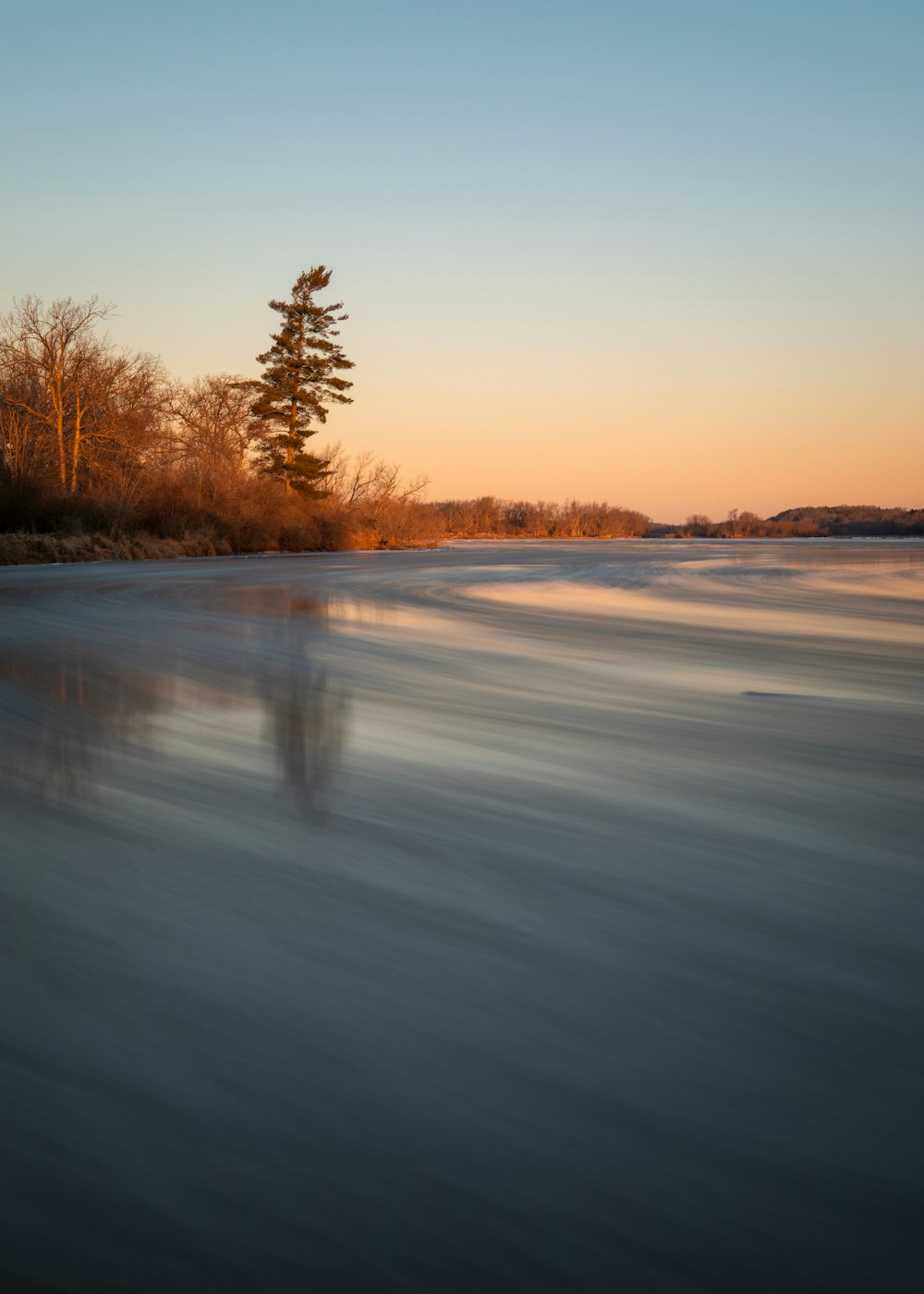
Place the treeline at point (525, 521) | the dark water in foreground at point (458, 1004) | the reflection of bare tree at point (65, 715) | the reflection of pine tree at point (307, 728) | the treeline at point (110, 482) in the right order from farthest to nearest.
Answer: the treeline at point (525, 521), the treeline at point (110, 482), the reflection of bare tree at point (65, 715), the reflection of pine tree at point (307, 728), the dark water in foreground at point (458, 1004)

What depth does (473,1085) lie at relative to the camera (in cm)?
214

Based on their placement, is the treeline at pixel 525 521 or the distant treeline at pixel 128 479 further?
the treeline at pixel 525 521

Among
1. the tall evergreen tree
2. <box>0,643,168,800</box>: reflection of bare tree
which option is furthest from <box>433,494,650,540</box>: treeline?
<box>0,643,168,800</box>: reflection of bare tree

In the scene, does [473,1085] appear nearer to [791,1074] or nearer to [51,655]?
[791,1074]

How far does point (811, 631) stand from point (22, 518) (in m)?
28.4

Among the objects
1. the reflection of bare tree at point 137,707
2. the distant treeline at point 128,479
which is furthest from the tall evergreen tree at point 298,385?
the reflection of bare tree at point 137,707

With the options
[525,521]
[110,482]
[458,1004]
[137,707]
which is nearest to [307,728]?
[137,707]

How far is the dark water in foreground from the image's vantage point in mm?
1688

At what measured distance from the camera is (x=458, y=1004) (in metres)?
2.53

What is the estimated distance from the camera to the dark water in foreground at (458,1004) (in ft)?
5.54

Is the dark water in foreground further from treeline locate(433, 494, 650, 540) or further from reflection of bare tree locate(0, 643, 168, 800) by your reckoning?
treeline locate(433, 494, 650, 540)

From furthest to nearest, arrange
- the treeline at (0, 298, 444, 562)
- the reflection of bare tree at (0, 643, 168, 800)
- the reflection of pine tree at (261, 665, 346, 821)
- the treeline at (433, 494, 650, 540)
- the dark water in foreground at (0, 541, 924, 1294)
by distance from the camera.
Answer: the treeline at (433, 494, 650, 540)
the treeline at (0, 298, 444, 562)
the reflection of bare tree at (0, 643, 168, 800)
the reflection of pine tree at (261, 665, 346, 821)
the dark water in foreground at (0, 541, 924, 1294)

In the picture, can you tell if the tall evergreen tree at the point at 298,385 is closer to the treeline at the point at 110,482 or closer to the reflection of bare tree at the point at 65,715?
the treeline at the point at 110,482

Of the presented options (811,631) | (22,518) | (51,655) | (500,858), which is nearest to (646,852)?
(500,858)
